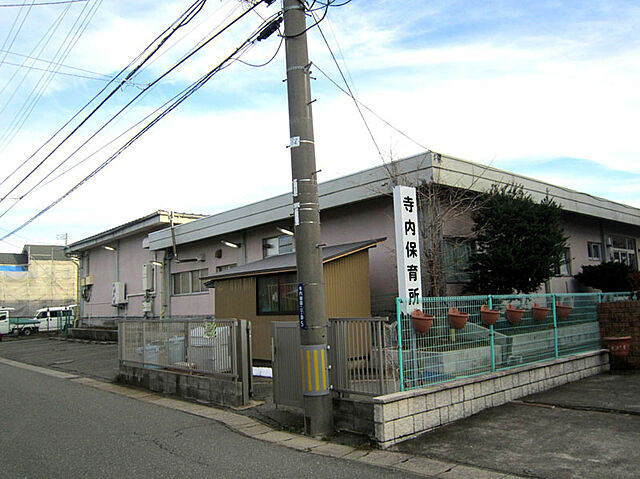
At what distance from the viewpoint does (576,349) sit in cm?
1080

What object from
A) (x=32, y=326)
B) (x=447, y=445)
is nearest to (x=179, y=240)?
(x=447, y=445)

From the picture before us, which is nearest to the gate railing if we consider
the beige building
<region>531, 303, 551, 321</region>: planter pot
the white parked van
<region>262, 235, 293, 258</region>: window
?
<region>531, 303, 551, 321</region>: planter pot

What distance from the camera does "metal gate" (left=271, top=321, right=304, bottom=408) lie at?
8.12 m

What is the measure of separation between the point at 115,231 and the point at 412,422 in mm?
24712

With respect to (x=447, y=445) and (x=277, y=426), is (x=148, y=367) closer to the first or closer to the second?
(x=277, y=426)

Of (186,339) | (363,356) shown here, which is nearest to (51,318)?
(186,339)

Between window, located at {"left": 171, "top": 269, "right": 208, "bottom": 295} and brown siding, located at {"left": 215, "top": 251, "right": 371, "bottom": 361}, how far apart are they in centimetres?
769

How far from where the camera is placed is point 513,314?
29.9ft

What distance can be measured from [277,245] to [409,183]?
676 cm

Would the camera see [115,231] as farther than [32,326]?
No

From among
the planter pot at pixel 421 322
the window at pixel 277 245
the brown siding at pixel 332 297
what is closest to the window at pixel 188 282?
the window at pixel 277 245

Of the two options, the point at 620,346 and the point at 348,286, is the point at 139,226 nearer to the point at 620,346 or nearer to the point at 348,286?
the point at 348,286

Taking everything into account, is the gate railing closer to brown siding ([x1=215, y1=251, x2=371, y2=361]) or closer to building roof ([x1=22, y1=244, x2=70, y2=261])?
brown siding ([x1=215, y1=251, x2=371, y2=361])

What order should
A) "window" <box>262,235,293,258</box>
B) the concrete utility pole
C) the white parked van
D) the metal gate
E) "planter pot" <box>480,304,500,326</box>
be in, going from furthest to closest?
the white parked van
"window" <box>262,235,293,258</box>
"planter pot" <box>480,304,500,326</box>
the metal gate
the concrete utility pole
